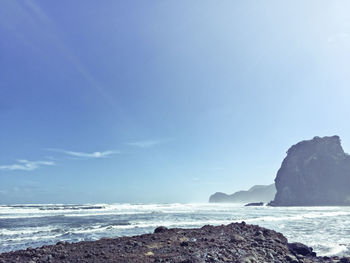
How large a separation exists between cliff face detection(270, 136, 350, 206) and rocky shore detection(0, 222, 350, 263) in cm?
12824

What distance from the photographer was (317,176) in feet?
450

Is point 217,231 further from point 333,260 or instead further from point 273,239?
point 333,260

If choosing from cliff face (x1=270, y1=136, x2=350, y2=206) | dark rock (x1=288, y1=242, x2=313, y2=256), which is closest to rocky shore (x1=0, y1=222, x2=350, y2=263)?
dark rock (x1=288, y1=242, x2=313, y2=256)

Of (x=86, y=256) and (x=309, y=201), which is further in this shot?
(x=309, y=201)

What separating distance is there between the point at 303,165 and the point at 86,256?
146353 millimetres

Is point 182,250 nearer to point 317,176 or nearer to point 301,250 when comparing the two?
point 301,250

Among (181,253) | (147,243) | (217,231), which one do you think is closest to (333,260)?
(217,231)

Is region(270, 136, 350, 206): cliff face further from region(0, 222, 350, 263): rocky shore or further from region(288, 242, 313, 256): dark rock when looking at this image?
region(0, 222, 350, 263): rocky shore

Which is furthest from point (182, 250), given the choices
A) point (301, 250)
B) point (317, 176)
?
point (317, 176)

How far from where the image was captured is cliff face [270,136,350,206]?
133500mm

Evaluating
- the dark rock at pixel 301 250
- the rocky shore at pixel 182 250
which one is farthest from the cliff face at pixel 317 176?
the rocky shore at pixel 182 250

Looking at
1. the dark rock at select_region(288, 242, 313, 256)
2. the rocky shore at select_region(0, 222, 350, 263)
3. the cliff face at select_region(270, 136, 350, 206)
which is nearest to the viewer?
the rocky shore at select_region(0, 222, 350, 263)

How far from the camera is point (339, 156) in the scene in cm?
14050

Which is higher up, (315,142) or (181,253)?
(315,142)
